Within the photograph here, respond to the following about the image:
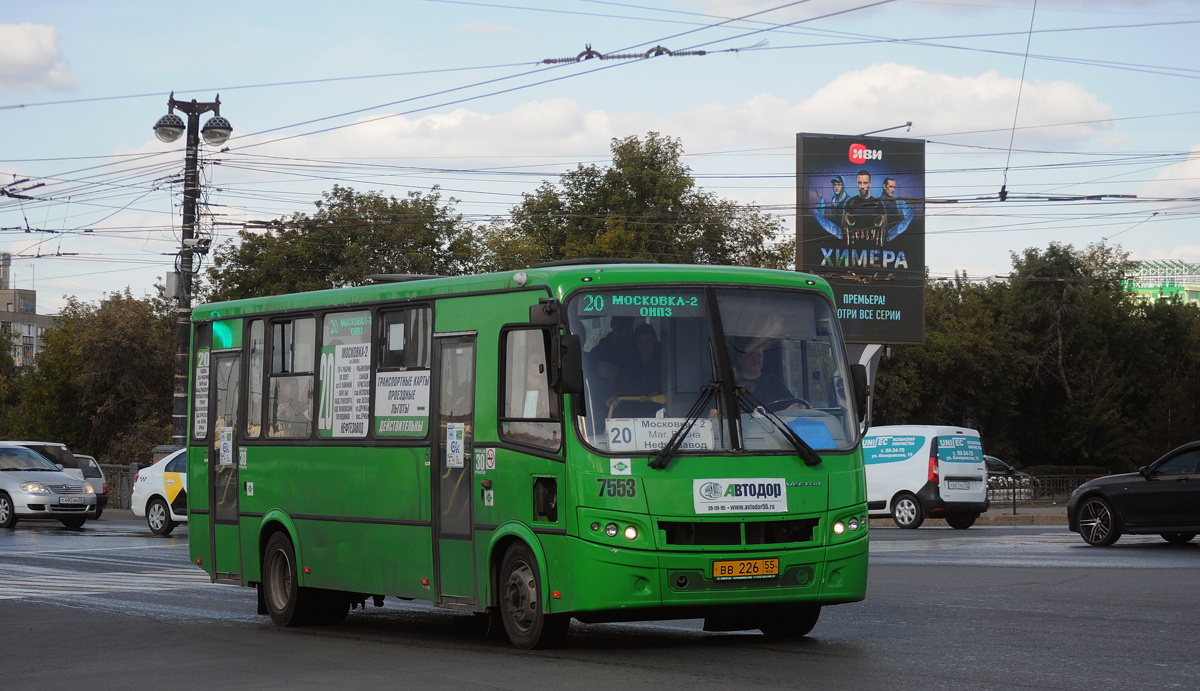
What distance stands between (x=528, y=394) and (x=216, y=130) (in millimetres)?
22691

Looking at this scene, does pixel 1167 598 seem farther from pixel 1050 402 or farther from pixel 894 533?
pixel 1050 402

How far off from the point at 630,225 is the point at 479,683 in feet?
181

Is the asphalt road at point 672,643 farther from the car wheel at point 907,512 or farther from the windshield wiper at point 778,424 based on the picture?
the car wheel at point 907,512

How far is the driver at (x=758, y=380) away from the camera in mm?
10547

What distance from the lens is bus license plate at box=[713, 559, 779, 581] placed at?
10.1 m

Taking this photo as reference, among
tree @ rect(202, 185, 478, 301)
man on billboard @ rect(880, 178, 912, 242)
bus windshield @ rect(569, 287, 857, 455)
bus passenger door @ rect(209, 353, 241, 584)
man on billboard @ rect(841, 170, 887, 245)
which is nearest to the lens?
bus windshield @ rect(569, 287, 857, 455)

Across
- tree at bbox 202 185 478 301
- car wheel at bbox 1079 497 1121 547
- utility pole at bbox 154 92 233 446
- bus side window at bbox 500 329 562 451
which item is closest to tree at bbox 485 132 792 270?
tree at bbox 202 185 478 301

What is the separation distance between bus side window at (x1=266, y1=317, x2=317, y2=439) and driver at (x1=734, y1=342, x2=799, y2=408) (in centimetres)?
430

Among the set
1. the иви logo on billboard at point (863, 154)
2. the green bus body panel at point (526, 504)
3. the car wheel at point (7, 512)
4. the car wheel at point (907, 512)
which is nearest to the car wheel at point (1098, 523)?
the car wheel at point (907, 512)

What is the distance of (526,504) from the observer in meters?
10.6

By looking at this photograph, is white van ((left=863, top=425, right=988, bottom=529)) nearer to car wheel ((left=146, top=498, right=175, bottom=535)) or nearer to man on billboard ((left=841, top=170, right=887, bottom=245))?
man on billboard ((left=841, top=170, right=887, bottom=245))

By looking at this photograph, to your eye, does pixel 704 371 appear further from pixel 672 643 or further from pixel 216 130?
pixel 216 130

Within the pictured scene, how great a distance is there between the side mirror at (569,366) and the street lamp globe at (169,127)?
23.8 m

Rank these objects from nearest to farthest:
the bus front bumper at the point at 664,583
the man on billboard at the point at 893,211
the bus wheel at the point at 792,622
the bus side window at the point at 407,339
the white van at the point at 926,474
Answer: the bus front bumper at the point at 664,583
the bus wheel at the point at 792,622
the bus side window at the point at 407,339
the white van at the point at 926,474
the man on billboard at the point at 893,211
